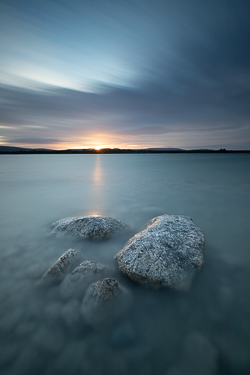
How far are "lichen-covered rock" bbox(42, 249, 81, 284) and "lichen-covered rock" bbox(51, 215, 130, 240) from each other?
942mm

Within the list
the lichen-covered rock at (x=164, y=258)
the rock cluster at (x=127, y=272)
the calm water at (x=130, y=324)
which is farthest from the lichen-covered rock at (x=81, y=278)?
the lichen-covered rock at (x=164, y=258)

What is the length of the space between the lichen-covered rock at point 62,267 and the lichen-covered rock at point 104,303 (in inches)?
29.0

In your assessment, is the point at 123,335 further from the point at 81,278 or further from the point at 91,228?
the point at 91,228

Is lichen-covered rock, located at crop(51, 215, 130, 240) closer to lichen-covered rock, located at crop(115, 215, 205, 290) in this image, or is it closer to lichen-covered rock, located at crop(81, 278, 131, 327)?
lichen-covered rock, located at crop(115, 215, 205, 290)

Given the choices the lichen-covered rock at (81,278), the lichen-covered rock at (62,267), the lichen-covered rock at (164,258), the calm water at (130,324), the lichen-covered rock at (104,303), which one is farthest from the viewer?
the lichen-covered rock at (62,267)

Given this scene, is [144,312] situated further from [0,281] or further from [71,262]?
[0,281]

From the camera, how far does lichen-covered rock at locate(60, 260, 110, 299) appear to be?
113 inches

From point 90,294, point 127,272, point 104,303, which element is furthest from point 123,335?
point 127,272

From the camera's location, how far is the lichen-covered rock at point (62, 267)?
10.3ft

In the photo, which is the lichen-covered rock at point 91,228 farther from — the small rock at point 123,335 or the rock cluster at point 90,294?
the small rock at point 123,335

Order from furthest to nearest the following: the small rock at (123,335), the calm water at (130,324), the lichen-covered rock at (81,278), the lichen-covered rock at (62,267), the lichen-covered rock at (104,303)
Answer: the lichen-covered rock at (62,267), the lichen-covered rock at (81,278), the lichen-covered rock at (104,303), the small rock at (123,335), the calm water at (130,324)

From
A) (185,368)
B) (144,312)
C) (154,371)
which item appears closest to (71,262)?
(144,312)

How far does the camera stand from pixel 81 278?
3.05m

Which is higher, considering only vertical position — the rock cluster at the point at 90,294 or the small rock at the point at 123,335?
the rock cluster at the point at 90,294
